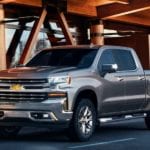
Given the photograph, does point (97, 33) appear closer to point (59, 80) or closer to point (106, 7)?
point (106, 7)

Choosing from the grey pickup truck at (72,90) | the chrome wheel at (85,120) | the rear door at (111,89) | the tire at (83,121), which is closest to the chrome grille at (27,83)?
the grey pickup truck at (72,90)

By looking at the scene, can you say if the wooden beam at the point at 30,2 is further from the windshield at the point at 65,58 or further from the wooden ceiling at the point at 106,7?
the windshield at the point at 65,58

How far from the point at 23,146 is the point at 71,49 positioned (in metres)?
2.86

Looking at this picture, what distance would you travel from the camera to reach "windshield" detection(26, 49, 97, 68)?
14312mm

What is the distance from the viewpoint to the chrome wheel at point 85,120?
1353cm

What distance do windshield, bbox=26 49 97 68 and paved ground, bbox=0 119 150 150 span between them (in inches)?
62.1

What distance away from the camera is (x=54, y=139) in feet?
46.9

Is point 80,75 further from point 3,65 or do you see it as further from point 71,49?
point 3,65

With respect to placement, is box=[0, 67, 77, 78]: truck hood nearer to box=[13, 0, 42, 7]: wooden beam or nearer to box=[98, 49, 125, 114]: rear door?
box=[98, 49, 125, 114]: rear door

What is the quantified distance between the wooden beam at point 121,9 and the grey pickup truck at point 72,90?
9.48 m

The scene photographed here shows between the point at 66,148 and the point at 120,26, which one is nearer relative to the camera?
the point at 66,148

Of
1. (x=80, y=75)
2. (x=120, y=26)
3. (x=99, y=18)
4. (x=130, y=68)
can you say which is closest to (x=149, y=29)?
(x=120, y=26)

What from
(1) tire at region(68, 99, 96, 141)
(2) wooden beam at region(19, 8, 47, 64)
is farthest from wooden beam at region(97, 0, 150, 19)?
(1) tire at region(68, 99, 96, 141)

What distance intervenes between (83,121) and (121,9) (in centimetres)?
1216
